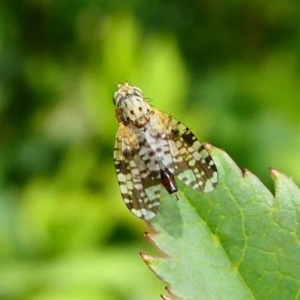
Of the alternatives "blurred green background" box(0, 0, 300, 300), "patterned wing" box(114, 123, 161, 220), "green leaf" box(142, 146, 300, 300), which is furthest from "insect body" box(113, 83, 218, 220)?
"blurred green background" box(0, 0, 300, 300)

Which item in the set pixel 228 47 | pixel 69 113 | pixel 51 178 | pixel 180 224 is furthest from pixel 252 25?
pixel 180 224

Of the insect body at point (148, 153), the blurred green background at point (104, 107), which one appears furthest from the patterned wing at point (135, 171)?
the blurred green background at point (104, 107)

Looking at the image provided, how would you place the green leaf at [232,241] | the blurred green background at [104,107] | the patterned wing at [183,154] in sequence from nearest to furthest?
1. the green leaf at [232,241]
2. the patterned wing at [183,154]
3. the blurred green background at [104,107]

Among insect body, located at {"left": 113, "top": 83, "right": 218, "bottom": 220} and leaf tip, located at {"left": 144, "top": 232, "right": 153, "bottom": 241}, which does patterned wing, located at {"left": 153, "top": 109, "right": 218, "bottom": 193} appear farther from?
leaf tip, located at {"left": 144, "top": 232, "right": 153, "bottom": 241}

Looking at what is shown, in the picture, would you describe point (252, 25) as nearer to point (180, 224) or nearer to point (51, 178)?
point (51, 178)

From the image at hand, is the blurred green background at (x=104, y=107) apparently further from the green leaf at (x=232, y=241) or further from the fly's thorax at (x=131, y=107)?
the green leaf at (x=232, y=241)

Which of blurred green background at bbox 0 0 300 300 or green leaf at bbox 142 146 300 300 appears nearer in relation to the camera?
green leaf at bbox 142 146 300 300

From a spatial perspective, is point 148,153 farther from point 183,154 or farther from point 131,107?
point 131,107
